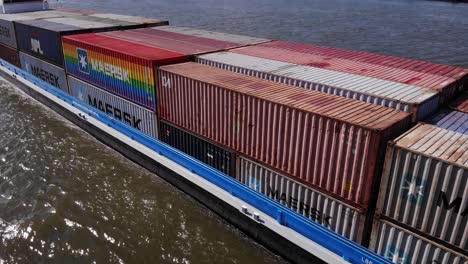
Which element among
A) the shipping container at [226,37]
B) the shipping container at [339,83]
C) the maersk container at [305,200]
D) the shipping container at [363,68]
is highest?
the shipping container at [226,37]

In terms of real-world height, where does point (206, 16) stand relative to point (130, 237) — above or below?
above

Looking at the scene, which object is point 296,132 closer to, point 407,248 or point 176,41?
point 407,248

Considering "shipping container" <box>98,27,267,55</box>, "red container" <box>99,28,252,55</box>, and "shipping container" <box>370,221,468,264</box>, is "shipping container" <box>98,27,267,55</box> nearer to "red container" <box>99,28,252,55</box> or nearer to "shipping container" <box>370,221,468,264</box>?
"red container" <box>99,28,252,55</box>

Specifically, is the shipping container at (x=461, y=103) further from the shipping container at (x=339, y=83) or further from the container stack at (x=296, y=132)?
the container stack at (x=296, y=132)

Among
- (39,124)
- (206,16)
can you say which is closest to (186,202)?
(39,124)

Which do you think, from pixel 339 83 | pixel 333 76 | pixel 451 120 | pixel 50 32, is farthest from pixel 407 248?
pixel 50 32

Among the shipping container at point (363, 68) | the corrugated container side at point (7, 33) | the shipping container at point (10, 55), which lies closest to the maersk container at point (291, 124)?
the shipping container at point (363, 68)

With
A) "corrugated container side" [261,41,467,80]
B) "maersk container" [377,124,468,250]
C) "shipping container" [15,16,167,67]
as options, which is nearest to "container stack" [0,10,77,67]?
"shipping container" [15,16,167,67]

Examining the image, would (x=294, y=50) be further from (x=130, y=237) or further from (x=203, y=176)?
(x=130, y=237)
